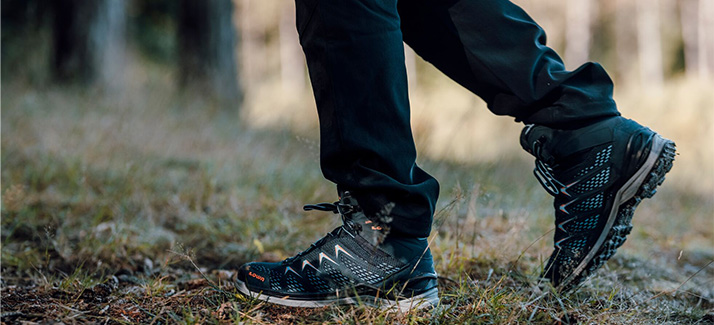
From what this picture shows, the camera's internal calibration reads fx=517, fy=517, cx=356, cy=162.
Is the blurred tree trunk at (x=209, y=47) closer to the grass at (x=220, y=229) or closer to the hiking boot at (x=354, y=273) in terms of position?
the grass at (x=220, y=229)

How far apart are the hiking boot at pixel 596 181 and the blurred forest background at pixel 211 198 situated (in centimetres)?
12

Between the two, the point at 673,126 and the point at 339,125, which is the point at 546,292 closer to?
the point at 339,125

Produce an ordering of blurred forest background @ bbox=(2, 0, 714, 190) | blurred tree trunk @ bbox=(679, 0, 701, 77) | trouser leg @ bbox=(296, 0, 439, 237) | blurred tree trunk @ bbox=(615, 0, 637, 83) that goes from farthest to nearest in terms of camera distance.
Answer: blurred tree trunk @ bbox=(615, 0, 637, 83)
blurred tree trunk @ bbox=(679, 0, 701, 77)
blurred forest background @ bbox=(2, 0, 714, 190)
trouser leg @ bbox=(296, 0, 439, 237)

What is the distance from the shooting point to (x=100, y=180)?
9.16 ft

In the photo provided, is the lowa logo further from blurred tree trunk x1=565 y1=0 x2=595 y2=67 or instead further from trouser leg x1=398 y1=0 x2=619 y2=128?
blurred tree trunk x1=565 y1=0 x2=595 y2=67

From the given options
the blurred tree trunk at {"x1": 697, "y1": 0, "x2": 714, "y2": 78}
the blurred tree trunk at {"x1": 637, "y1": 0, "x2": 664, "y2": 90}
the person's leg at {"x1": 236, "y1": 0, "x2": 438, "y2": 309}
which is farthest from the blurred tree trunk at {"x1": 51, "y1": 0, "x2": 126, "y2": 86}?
the blurred tree trunk at {"x1": 637, "y1": 0, "x2": 664, "y2": 90}

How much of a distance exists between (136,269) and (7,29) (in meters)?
7.59

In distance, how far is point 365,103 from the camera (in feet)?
3.95

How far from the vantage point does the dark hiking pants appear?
1.19 m

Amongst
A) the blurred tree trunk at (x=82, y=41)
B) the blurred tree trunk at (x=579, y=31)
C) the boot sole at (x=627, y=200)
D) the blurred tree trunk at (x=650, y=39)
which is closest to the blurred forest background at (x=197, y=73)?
the blurred tree trunk at (x=82, y=41)

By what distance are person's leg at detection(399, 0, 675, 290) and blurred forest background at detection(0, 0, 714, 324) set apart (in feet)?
0.54

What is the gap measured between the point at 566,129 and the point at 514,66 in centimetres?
22

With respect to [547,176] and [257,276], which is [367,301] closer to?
[257,276]

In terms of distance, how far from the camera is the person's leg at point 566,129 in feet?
4.40
